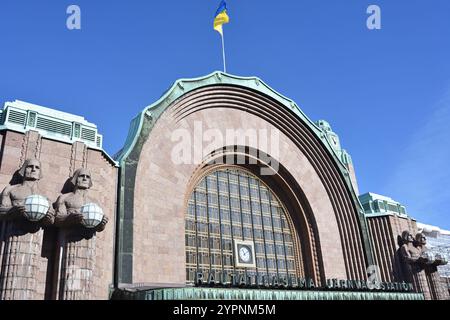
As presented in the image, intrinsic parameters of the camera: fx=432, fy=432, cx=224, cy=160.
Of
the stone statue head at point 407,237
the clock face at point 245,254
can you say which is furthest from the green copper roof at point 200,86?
the clock face at point 245,254

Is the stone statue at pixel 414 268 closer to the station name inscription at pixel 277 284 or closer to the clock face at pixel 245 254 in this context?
the station name inscription at pixel 277 284

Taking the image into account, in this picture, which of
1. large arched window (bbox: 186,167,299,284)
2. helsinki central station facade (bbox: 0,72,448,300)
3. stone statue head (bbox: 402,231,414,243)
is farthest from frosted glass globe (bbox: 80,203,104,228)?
stone statue head (bbox: 402,231,414,243)

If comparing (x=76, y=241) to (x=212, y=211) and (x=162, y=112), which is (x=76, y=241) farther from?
(x=212, y=211)

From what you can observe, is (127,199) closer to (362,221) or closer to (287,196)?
(287,196)

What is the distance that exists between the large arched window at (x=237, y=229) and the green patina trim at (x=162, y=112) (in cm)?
414

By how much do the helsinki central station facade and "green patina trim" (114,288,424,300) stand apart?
0.16 feet

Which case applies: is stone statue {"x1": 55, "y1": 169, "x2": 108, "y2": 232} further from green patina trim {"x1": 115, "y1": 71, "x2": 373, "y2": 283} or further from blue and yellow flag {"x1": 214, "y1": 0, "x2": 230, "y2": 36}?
blue and yellow flag {"x1": 214, "y1": 0, "x2": 230, "y2": 36}

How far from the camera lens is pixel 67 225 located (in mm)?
16266

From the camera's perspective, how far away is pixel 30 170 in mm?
16031

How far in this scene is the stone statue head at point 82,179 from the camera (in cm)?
1684

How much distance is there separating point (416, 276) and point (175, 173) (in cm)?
1618

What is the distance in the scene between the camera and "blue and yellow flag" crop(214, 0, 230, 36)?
2889cm

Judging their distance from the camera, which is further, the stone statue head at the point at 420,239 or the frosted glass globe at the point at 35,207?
the stone statue head at the point at 420,239
